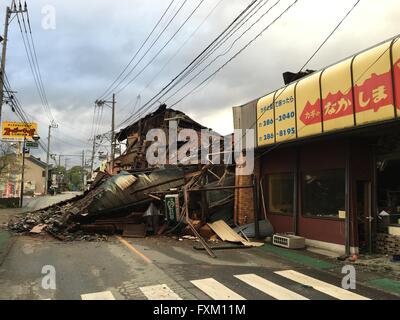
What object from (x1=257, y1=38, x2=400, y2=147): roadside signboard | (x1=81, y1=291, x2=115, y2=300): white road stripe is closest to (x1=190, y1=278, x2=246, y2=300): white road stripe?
(x1=81, y1=291, x2=115, y2=300): white road stripe

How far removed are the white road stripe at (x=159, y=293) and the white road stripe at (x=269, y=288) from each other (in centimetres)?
185

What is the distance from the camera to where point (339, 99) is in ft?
39.0

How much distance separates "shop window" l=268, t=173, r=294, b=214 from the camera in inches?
605

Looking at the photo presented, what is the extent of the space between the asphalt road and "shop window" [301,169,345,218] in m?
2.45

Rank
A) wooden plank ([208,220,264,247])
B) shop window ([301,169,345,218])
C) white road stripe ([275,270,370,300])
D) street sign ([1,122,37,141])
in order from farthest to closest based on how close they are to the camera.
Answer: street sign ([1,122,37,141]) < wooden plank ([208,220,264,247]) < shop window ([301,169,345,218]) < white road stripe ([275,270,370,300])

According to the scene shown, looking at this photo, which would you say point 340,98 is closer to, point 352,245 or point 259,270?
point 352,245

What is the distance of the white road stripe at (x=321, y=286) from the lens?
7.89 metres

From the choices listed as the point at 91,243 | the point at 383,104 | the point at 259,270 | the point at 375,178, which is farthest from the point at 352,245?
the point at 91,243

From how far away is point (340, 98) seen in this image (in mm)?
11836

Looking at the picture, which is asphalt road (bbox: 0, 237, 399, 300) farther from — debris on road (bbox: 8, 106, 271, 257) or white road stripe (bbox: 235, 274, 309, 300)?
debris on road (bbox: 8, 106, 271, 257)

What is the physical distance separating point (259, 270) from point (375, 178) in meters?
5.19

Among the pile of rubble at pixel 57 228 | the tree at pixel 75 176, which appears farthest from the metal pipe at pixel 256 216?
the tree at pixel 75 176

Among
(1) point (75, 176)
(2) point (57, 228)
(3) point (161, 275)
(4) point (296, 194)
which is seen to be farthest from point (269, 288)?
(1) point (75, 176)

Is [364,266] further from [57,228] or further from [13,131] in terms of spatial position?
[13,131]
